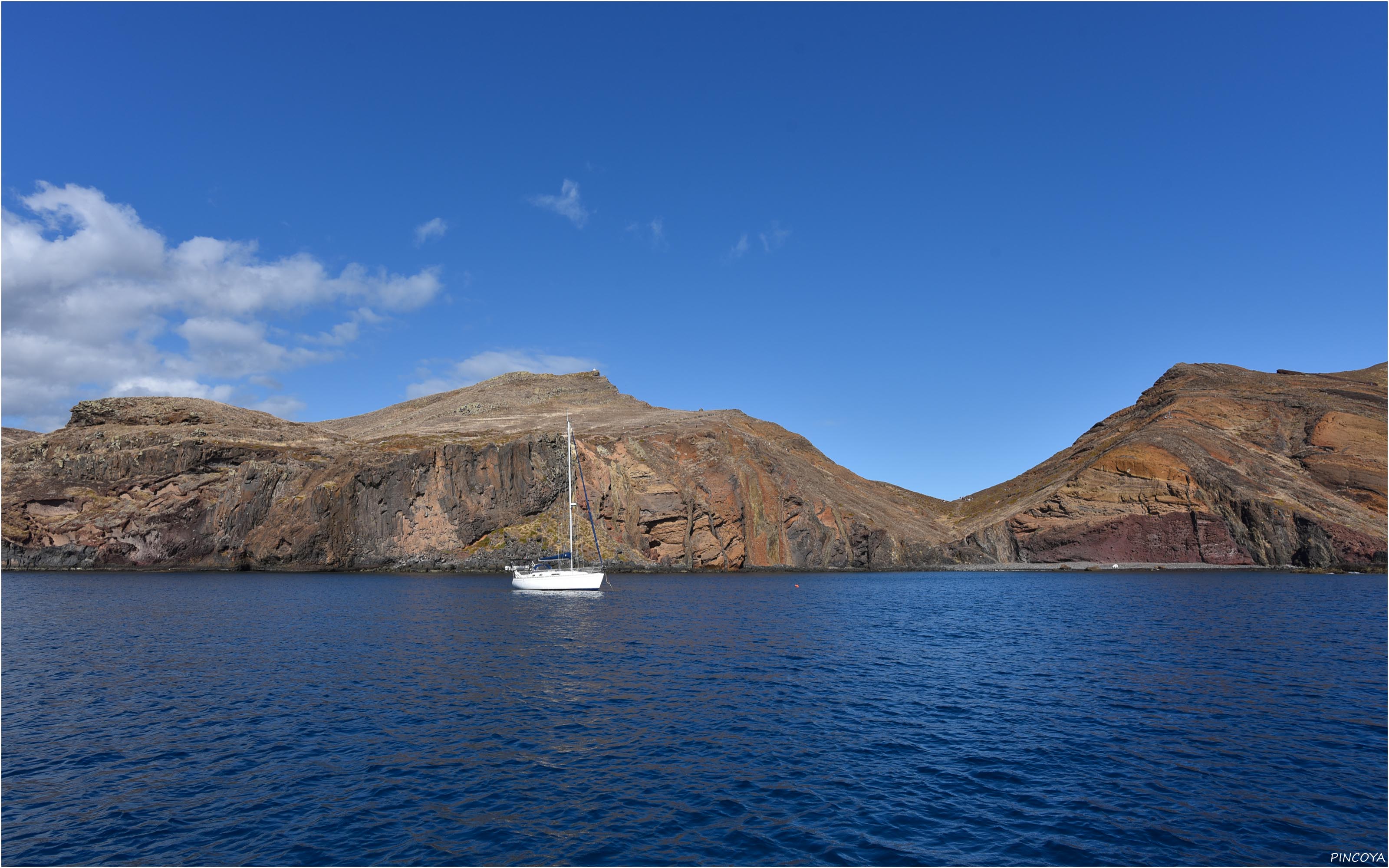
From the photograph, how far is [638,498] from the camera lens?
117938mm

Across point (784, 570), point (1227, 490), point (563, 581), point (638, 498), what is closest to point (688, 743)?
point (563, 581)

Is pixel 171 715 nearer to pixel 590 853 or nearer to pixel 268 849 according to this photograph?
pixel 268 849

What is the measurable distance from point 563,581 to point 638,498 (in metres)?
38.8

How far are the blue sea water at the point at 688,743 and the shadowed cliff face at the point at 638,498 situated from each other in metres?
63.3

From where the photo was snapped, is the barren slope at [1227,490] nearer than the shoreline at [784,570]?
No

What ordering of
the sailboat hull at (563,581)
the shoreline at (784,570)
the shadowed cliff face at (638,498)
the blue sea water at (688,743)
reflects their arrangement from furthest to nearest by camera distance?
the shadowed cliff face at (638,498) → the shoreline at (784,570) → the sailboat hull at (563,581) → the blue sea water at (688,743)

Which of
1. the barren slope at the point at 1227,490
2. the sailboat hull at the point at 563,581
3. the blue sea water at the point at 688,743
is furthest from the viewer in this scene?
the barren slope at the point at 1227,490

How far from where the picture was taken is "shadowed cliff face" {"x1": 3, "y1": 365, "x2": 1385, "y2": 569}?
115750mm

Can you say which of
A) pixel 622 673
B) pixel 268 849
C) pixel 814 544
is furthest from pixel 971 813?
pixel 814 544

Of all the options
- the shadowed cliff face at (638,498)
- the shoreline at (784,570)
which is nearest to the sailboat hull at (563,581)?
the shoreline at (784,570)

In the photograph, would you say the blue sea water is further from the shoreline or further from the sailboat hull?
the shoreline

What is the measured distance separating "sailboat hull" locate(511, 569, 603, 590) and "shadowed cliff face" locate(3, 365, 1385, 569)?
104 ft

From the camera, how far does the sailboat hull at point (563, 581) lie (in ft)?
261

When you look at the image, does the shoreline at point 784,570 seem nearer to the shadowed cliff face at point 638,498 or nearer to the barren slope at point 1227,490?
the shadowed cliff face at point 638,498
